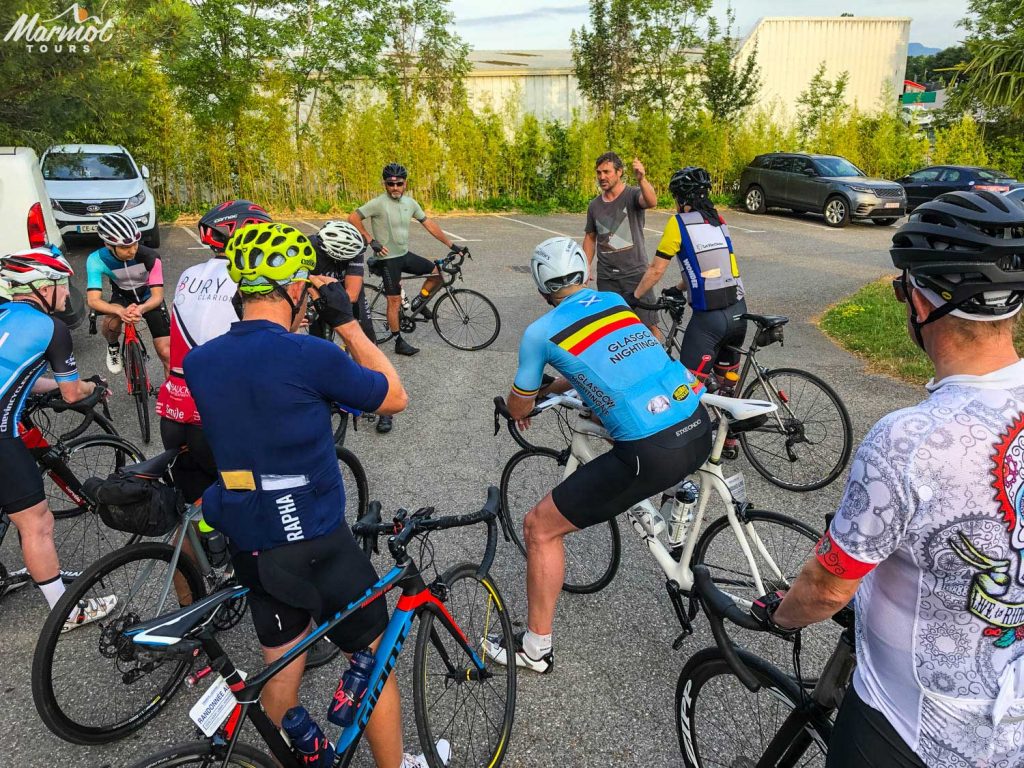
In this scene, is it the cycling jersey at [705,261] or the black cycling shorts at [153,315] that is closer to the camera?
the cycling jersey at [705,261]

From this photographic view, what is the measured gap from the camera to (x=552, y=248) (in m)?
3.29

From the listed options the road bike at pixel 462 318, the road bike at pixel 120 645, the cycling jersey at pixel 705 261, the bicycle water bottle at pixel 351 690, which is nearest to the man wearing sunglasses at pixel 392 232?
the road bike at pixel 462 318

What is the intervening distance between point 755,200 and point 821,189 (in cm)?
262

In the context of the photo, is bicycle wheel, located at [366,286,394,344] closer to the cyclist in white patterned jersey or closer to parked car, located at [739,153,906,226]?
the cyclist in white patterned jersey

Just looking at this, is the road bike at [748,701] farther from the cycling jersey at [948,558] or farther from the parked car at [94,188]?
the parked car at [94,188]

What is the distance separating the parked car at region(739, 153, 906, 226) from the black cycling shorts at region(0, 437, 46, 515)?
1834 centimetres

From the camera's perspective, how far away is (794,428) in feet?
15.8

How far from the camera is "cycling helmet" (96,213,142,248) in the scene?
5.65m

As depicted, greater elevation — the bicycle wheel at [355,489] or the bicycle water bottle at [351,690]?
the bicycle water bottle at [351,690]

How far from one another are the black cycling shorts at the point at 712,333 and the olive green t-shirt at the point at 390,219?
3.84 meters

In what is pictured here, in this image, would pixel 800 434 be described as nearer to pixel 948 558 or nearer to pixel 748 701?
pixel 748 701

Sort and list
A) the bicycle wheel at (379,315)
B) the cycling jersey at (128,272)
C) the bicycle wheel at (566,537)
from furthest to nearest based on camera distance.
Answer: the bicycle wheel at (379,315)
the cycling jersey at (128,272)
the bicycle wheel at (566,537)

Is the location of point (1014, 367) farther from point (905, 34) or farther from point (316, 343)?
point (905, 34)

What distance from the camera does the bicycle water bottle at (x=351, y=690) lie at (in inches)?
88.9
